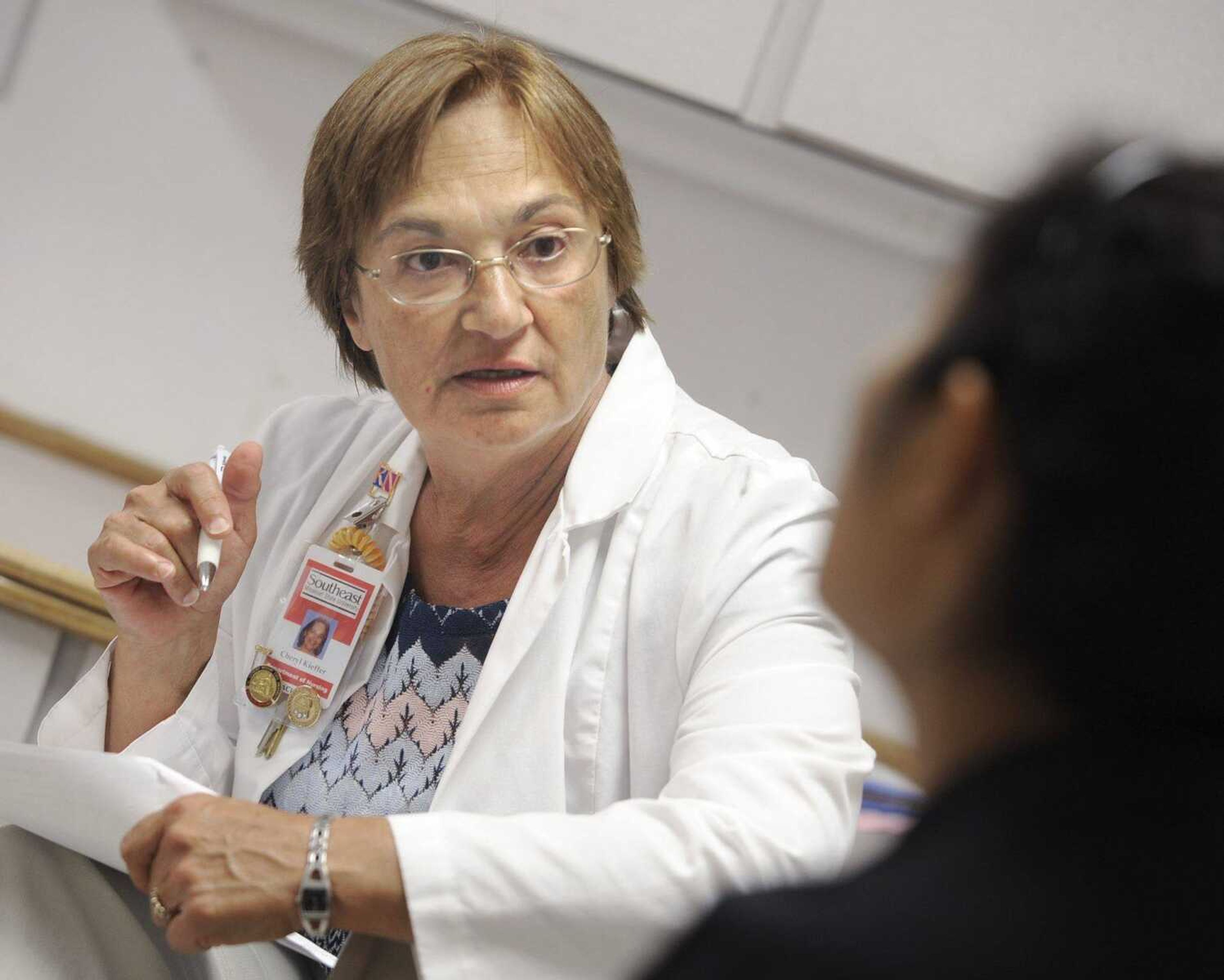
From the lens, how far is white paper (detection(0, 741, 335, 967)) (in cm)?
116

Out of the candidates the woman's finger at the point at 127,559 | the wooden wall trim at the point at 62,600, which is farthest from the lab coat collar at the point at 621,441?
the wooden wall trim at the point at 62,600

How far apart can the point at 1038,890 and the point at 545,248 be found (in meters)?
1.13

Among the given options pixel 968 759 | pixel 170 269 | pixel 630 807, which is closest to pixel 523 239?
pixel 630 807

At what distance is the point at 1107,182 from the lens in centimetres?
64

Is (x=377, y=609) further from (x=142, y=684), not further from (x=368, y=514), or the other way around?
(x=142, y=684)

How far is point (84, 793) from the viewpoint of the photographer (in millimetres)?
1181

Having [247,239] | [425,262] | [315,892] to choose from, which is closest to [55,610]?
[247,239]

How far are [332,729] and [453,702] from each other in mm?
181

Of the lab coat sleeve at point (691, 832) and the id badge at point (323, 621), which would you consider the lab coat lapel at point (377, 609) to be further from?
the lab coat sleeve at point (691, 832)

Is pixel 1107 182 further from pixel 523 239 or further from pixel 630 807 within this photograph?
pixel 523 239

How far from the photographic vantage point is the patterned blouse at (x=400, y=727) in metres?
1.50

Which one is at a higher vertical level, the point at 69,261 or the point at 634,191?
the point at 634,191

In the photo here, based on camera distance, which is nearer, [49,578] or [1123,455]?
[1123,455]

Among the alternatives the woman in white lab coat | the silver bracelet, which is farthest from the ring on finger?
the silver bracelet
